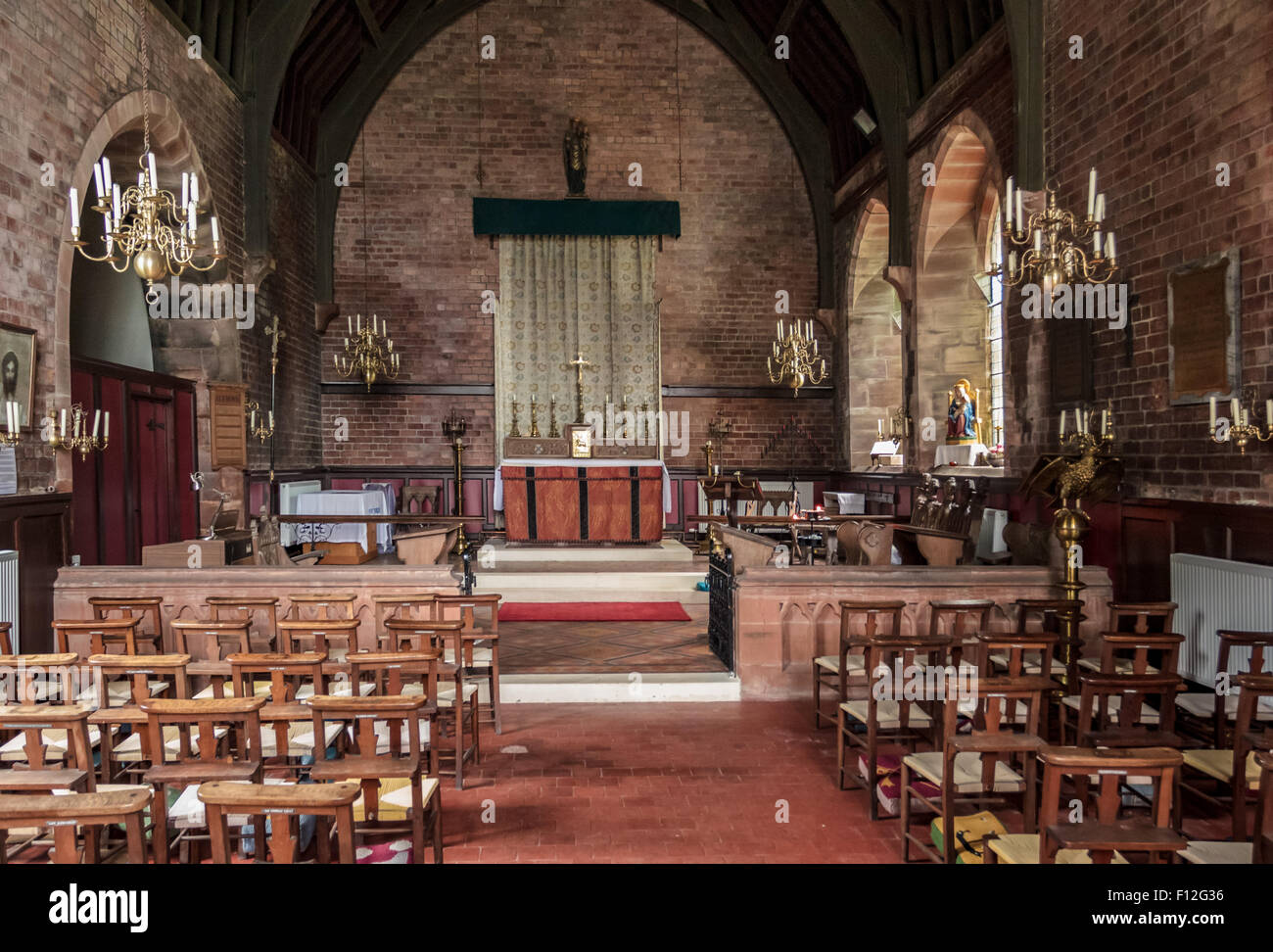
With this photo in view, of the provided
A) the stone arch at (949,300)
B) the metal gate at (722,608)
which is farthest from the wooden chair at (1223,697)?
the stone arch at (949,300)

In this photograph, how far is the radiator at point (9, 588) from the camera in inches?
228

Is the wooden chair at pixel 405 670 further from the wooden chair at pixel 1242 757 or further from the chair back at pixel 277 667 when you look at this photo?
the wooden chair at pixel 1242 757

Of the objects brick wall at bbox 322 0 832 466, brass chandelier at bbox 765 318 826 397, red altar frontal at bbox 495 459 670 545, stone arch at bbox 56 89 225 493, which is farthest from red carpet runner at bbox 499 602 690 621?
brick wall at bbox 322 0 832 466

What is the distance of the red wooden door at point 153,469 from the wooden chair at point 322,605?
12.9 ft

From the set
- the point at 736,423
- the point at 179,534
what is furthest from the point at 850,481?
the point at 179,534

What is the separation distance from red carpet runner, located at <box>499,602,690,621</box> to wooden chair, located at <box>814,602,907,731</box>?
219 centimetres

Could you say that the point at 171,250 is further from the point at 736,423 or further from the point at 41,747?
the point at 736,423

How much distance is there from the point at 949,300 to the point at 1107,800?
9660mm

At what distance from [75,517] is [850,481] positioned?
376 inches

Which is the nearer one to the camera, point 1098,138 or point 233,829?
point 233,829

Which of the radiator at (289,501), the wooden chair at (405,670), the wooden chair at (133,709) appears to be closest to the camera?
the wooden chair at (133,709)

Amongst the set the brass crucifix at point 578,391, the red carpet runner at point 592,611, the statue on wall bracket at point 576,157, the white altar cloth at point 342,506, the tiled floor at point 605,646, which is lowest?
the tiled floor at point 605,646

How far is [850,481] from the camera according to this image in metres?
13.3
